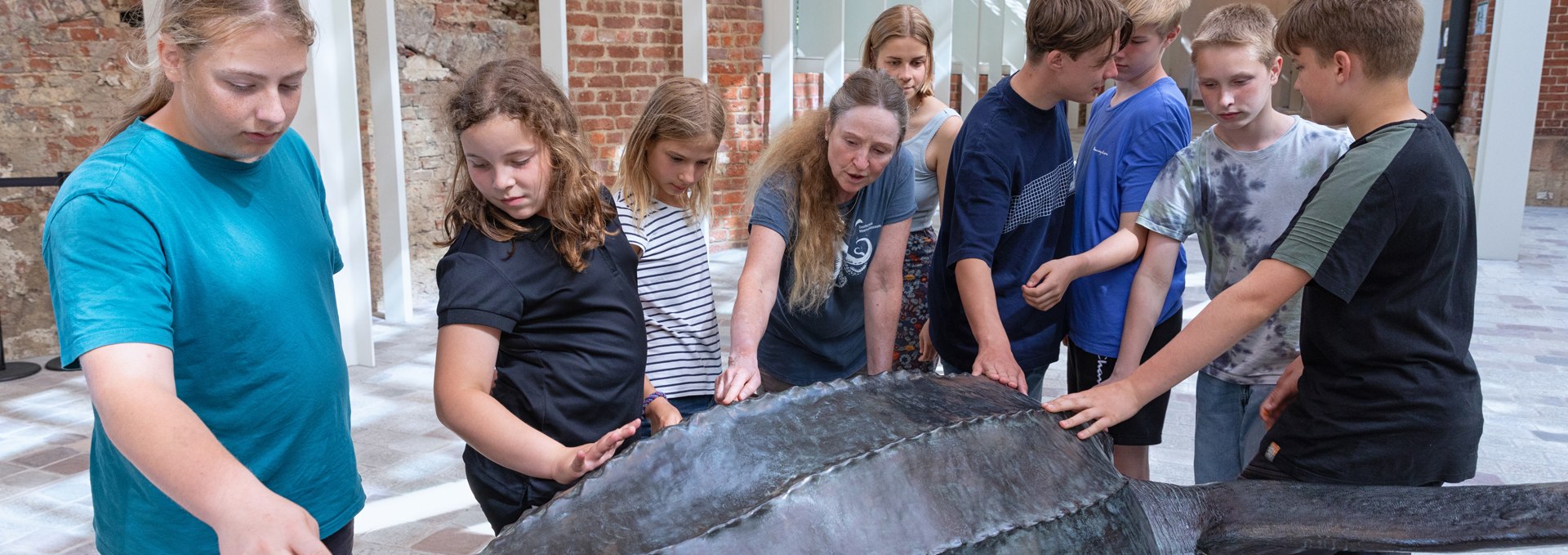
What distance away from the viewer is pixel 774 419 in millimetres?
1416

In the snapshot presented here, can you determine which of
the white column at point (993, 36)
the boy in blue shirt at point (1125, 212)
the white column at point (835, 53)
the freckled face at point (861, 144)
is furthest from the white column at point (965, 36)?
the freckled face at point (861, 144)

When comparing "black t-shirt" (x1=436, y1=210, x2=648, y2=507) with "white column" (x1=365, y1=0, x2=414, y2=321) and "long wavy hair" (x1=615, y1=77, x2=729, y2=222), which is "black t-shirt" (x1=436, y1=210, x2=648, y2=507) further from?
"white column" (x1=365, y1=0, x2=414, y2=321)

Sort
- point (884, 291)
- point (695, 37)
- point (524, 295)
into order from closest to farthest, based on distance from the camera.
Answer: point (524, 295)
point (884, 291)
point (695, 37)

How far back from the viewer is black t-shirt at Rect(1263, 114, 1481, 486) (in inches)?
61.4

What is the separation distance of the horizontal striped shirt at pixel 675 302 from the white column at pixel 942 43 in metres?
5.43

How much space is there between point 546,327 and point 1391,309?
1.36m

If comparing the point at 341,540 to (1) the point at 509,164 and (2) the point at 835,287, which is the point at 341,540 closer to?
(1) the point at 509,164

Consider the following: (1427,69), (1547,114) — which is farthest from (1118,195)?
(1547,114)

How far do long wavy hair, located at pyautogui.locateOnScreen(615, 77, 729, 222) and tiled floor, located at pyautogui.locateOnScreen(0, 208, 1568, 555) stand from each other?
53.4 inches

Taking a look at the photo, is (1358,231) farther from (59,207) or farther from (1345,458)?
(59,207)

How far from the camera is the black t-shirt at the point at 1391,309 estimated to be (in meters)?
1.56

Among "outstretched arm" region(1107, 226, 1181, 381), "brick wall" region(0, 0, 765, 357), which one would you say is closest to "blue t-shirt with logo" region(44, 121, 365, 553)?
"brick wall" region(0, 0, 765, 357)

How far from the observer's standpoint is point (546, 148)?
1.65 meters

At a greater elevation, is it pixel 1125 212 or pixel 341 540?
pixel 1125 212
